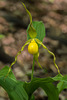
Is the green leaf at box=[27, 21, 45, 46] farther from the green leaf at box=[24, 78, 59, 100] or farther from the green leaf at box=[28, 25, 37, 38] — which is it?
the green leaf at box=[24, 78, 59, 100]

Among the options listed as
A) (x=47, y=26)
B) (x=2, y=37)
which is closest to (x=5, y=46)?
(x=2, y=37)

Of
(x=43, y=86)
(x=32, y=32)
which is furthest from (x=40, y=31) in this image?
(x=43, y=86)

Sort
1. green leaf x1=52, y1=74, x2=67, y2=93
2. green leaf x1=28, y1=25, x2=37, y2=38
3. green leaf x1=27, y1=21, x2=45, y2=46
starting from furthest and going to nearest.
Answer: green leaf x1=27, y1=21, x2=45, y2=46 → green leaf x1=28, y1=25, x2=37, y2=38 → green leaf x1=52, y1=74, x2=67, y2=93

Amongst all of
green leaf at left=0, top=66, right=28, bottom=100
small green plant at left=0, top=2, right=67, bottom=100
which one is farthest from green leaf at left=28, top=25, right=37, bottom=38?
green leaf at left=0, top=66, right=28, bottom=100

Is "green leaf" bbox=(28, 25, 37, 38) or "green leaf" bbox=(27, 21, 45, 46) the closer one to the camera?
"green leaf" bbox=(28, 25, 37, 38)

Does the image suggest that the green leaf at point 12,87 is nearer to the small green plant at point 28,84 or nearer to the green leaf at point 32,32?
the small green plant at point 28,84

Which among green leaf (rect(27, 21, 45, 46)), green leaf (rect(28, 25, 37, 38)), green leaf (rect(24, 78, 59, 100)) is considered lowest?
green leaf (rect(24, 78, 59, 100))

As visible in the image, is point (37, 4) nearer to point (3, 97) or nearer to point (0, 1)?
point (0, 1)
